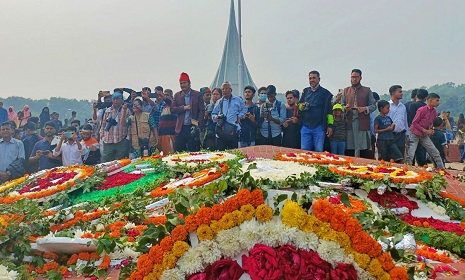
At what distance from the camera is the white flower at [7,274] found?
10.8ft

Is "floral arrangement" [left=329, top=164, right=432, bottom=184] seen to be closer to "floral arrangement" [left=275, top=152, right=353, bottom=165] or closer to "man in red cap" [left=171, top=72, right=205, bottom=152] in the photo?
"floral arrangement" [left=275, top=152, right=353, bottom=165]

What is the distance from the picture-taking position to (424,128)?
7652 mm

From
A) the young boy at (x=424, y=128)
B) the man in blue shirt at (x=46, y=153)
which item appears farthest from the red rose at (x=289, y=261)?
the man in blue shirt at (x=46, y=153)

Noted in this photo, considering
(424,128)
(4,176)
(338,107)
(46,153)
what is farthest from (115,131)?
(424,128)

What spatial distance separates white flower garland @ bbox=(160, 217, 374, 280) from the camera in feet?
7.76

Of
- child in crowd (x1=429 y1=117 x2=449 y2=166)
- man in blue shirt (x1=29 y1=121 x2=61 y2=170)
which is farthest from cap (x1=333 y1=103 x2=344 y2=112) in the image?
man in blue shirt (x1=29 y1=121 x2=61 y2=170)

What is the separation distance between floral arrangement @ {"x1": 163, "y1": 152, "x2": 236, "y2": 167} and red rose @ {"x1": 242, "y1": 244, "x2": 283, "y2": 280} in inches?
163

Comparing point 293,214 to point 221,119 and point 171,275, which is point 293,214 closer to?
point 171,275

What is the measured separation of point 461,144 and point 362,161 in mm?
6921

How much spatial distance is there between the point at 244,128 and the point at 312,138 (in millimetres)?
1320

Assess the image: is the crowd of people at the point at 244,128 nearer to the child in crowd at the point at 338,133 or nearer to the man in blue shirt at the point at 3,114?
the child in crowd at the point at 338,133

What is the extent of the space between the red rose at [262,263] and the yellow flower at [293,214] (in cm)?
19

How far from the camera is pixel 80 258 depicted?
3.67 metres

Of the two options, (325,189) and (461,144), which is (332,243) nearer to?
(325,189)
